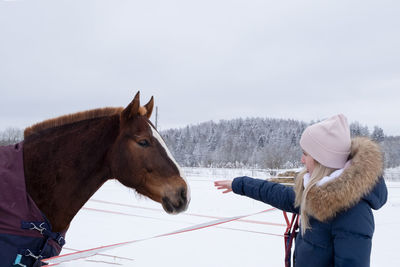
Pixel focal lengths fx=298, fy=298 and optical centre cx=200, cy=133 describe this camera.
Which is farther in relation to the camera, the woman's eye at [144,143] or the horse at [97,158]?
the woman's eye at [144,143]

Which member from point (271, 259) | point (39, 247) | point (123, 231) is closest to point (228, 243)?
point (271, 259)

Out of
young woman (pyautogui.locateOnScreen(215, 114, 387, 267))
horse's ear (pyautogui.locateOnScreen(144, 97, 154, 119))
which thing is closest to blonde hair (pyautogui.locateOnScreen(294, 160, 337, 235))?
young woman (pyautogui.locateOnScreen(215, 114, 387, 267))

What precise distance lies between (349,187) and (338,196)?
69mm

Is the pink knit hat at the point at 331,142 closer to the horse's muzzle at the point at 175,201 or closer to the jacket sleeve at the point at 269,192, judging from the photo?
the jacket sleeve at the point at 269,192

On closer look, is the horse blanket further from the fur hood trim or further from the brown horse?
the fur hood trim

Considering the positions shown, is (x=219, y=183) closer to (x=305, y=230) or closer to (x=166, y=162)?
(x=166, y=162)

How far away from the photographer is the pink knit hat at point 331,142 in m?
1.59

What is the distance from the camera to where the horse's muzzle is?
2.06 m

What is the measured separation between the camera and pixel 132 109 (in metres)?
2.09

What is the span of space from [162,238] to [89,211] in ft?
11.7

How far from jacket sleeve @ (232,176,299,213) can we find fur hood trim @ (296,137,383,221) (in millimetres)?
463

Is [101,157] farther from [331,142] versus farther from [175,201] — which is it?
[331,142]

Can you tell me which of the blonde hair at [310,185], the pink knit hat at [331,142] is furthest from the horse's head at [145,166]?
the pink knit hat at [331,142]

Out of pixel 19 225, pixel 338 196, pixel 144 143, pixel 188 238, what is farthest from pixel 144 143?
pixel 188 238
